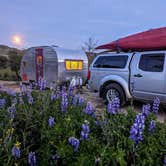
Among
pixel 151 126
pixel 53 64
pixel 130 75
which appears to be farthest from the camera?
pixel 53 64

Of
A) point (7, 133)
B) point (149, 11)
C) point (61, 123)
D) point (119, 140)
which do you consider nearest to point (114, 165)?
point (119, 140)

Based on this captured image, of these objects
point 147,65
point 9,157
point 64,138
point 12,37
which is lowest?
point 9,157

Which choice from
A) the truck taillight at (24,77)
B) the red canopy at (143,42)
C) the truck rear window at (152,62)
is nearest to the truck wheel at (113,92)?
the truck rear window at (152,62)

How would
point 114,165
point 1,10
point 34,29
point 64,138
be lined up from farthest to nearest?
point 34,29 → point 1,10 → point 64,138 → point 114,165

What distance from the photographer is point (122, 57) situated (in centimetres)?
765

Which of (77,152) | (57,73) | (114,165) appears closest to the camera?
(114,165)

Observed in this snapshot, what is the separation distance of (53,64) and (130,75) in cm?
612

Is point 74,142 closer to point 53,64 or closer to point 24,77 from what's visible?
point 53,64

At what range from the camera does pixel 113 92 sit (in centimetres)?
773

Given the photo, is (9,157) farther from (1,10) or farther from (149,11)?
(1,10)

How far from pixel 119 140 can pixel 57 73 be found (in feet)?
34.0

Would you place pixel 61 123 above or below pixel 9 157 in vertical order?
above

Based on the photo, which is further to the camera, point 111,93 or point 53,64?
point 53,64

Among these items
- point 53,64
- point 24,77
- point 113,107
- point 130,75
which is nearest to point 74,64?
point 53,64
